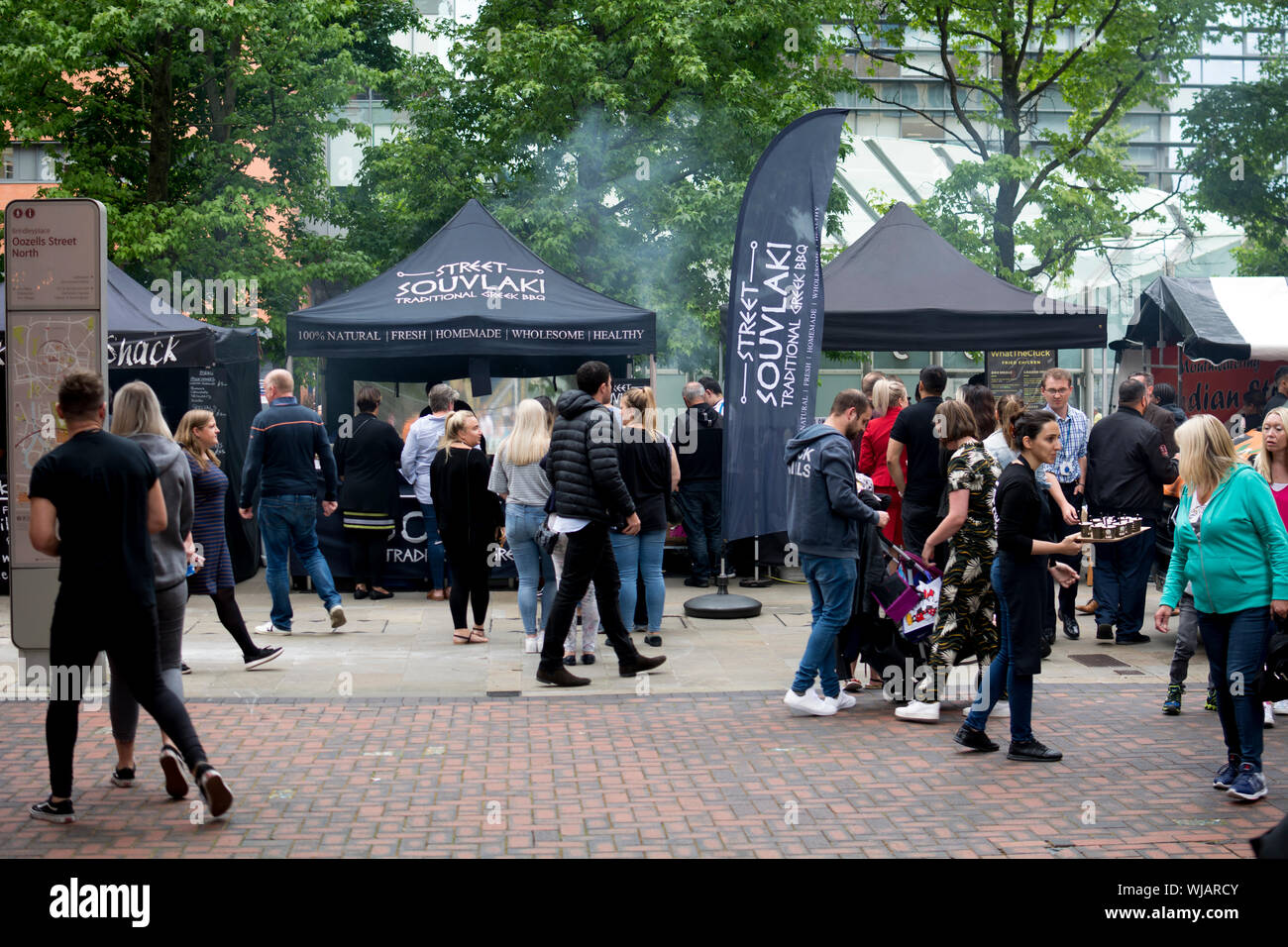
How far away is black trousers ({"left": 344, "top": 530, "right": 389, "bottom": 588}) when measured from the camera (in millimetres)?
12188

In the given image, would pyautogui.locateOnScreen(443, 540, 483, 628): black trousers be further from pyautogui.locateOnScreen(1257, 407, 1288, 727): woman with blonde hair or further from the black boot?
pyautogui.locateOnScreen(1257, 407, 1288, 727): woman with blonde hair

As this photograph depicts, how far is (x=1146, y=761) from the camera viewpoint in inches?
258

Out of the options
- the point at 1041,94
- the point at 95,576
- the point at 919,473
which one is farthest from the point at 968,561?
the point at 1041,94

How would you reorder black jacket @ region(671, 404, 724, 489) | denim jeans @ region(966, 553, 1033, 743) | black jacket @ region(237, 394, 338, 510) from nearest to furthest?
denim jeans @ region(966, 553, 1033, 743), black jacket @ region(237, 394, 338, 510), black jacket @ region(671, 404, 724, 489)

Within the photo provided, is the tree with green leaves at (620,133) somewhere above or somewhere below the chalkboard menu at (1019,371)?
above

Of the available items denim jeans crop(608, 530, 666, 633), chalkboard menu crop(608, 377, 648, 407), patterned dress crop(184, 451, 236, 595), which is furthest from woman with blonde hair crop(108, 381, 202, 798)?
chalkboard menu crop(608, 377, 648, 407)

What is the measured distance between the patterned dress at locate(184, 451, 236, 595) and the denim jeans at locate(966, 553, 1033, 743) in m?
4.65

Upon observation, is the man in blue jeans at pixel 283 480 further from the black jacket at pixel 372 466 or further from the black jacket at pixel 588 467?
the black jacket at pixel 588 467

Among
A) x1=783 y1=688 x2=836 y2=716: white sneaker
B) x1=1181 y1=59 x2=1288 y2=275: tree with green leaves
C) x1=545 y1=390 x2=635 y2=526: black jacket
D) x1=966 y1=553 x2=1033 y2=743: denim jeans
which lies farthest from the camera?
x1=1181 y1=59 x2=1288 y2=275: tree with green leaves

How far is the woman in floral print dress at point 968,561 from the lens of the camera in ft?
23.1

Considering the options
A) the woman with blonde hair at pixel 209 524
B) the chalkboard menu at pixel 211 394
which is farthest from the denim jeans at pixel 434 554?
the woman with blonde hair at pixel 209 524

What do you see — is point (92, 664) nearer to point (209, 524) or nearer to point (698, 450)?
point (209, 524)

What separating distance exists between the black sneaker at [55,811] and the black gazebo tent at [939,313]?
8.22 meters
